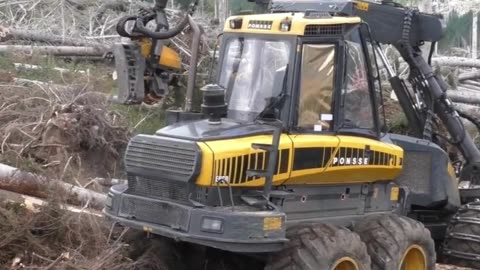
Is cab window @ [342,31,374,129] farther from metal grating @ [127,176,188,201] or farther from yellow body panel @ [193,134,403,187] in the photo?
metal grating @ [127,176,188,201]

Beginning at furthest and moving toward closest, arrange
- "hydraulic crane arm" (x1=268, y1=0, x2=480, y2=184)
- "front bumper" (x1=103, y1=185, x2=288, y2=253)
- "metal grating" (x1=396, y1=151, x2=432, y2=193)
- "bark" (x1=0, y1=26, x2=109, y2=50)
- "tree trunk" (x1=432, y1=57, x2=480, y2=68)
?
"tree trunk" (x1=432, y1=57, x2=480, y2=68)
"bark" (x1=0, y1=26, x2=109, y2=50)
"metal grating" (x1=396, y1=151, x2=432, y2=193)
"hydraulic crane arm" (x1=268, y1=0, x2=480, y2=184)
"front bumper" (x1=103, y1=185, x2=288, y2=253)

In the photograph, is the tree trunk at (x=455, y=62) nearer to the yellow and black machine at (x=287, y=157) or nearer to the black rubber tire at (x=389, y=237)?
the yellow and black machine at (x=287, y=157)

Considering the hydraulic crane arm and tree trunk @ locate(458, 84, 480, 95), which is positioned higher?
the hydraulic crane arm

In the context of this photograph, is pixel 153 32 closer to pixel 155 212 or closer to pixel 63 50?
pixel 155 212

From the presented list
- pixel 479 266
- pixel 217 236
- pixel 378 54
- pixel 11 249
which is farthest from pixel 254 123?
pixel 479 266

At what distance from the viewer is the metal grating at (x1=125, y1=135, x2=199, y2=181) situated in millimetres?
7148

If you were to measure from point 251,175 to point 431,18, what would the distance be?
11.0 feet

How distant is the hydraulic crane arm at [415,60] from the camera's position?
902cm

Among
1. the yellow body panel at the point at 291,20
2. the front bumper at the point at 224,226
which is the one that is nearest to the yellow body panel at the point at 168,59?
the yellow body panel at the point at 291,20

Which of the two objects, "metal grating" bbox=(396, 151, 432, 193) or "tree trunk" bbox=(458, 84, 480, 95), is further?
"tree trunk" bbox=(458, 84, 480, 95)

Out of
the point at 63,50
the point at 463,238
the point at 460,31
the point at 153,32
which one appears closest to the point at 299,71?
the point at 153,32

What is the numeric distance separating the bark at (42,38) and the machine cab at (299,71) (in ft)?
27.6

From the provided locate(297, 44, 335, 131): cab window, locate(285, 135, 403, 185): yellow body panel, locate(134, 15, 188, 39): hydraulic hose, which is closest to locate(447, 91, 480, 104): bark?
locate(285, 135, 403, 185): yellow body panel

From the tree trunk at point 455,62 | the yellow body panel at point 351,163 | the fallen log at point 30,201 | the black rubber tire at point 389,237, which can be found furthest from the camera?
the tree trunk at point 455,62
